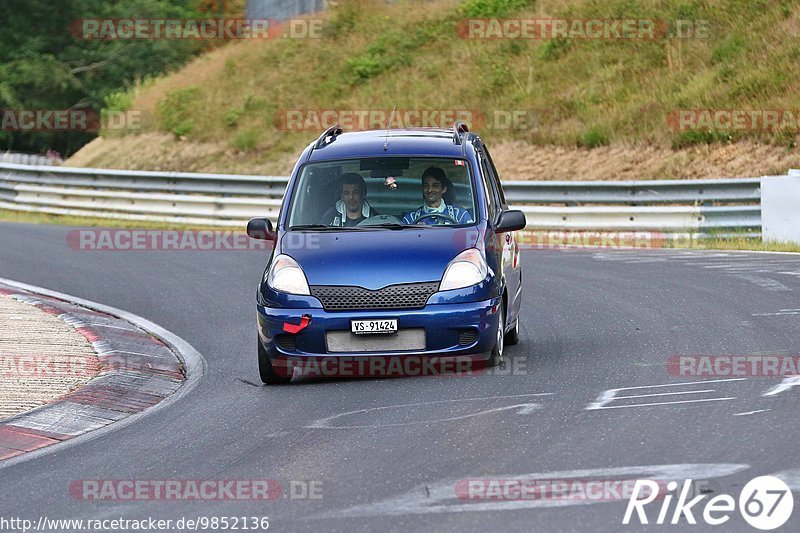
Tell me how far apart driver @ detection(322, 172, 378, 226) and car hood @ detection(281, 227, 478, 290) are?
260mm

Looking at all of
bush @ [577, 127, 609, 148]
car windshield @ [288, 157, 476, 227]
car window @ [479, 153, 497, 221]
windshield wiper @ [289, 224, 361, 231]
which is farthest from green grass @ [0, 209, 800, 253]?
windshield wiper @ [289, 224, 361, 231]

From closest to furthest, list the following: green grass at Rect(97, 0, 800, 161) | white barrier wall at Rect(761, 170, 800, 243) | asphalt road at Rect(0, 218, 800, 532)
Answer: asphalt road at Rect(0, 218, 800, 532), white barrier wall at Rect(761, 170, 800, 243), green grass at Rect(97, 0, 800, 161)

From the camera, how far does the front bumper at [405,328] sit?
9.80 m

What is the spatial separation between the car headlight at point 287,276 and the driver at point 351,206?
664 millimetres

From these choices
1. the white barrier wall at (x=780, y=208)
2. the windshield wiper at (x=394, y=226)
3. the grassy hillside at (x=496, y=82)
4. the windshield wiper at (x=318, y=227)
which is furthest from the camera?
the grassy hillside at (x=496, y=82)

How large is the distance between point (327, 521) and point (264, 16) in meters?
38.3

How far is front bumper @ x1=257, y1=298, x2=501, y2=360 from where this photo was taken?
9.80m

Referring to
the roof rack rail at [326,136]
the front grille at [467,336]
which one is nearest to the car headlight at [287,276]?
the front grille at [467,336]

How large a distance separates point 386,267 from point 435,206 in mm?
1060

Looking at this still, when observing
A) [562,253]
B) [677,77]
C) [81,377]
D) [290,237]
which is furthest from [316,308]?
[677,77]

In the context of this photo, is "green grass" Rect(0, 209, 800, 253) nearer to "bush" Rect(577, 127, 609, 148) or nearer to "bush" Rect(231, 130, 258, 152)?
"bush" Rect(577, 127, 609, 148)

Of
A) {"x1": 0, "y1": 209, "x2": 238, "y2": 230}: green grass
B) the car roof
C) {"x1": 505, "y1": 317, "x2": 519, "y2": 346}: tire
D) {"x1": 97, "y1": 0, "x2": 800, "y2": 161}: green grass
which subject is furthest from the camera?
{"x1": 97, "y1": 0, "x2": 800, "y2": 161}: green grass

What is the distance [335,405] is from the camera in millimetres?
9180

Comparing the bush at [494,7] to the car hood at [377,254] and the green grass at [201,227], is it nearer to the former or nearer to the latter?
the green grass at [201,227]
